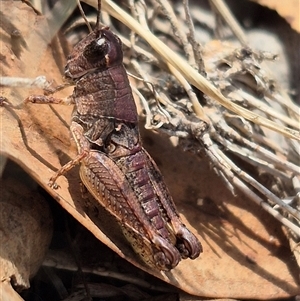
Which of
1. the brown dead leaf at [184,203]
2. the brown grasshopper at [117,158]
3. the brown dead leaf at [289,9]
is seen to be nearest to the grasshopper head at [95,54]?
the brown grasshopper at [117,158]

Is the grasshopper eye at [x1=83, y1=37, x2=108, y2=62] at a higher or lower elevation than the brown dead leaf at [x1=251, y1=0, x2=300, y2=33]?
higher

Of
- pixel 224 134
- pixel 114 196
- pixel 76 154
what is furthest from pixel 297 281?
pixel 76 154

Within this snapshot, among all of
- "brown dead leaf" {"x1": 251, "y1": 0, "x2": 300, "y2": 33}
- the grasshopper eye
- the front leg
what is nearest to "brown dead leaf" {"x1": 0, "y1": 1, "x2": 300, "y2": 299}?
the front leg

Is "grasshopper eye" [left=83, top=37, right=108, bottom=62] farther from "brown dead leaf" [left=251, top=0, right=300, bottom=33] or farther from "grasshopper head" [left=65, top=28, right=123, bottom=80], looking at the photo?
"brown dead leaf" [left=251, top=0, right=300, bottom=33]

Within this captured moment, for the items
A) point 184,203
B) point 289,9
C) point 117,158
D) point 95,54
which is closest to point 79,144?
point 117,158

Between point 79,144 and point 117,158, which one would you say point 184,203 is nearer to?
Answer: point 117,158

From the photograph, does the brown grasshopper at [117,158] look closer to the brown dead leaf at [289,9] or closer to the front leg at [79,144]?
the front leg at [79,144]
